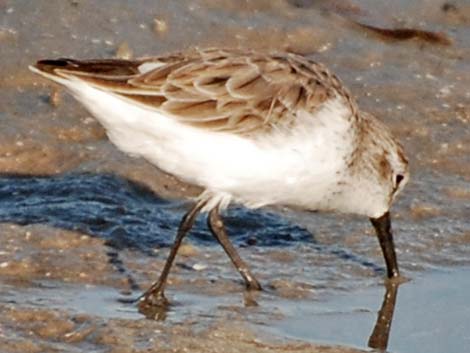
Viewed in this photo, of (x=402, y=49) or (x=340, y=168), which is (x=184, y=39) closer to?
(x=402, y=49)

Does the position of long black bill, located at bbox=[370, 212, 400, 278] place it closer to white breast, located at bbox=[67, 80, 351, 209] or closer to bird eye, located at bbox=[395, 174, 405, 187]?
bird eye, located at bbox=[395, 174, 405, 187]

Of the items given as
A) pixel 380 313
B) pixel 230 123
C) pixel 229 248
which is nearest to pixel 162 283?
pixel 229 248

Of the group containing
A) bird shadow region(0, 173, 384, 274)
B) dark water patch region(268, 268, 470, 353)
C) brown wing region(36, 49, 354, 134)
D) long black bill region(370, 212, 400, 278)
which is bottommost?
bird shadow region(0, 173, 384, 274)

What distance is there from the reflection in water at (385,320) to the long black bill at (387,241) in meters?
0.09

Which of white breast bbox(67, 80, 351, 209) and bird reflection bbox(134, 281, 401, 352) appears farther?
bird reflection bbox(134, 281, 401, 352)

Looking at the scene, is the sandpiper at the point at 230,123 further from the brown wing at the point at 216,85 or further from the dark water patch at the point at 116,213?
the dark water patch at the point at 116,213

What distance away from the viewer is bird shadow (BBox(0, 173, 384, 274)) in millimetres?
9281

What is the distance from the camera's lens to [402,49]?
12406 mm

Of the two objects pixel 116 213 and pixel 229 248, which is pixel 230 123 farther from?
pixel 116 213

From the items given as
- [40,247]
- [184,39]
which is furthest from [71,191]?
[184,39]

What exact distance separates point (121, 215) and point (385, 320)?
2056 millimetres

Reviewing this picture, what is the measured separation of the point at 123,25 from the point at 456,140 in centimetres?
291

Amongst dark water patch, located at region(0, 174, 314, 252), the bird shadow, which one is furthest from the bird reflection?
dark water patch, located at region(0, 174, 314, 252)

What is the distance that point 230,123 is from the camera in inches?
321
